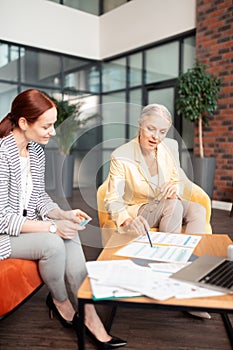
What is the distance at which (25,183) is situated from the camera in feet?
5.13

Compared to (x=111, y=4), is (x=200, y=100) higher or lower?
lower

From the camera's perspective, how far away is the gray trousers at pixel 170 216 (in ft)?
6.20

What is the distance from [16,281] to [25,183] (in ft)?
1.41

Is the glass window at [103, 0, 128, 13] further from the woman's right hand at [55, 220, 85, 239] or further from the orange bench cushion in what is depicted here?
the orange bench cushion

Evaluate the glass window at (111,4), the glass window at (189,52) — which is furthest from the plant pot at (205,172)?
the glass window at (111,4)

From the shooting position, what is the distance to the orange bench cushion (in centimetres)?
129

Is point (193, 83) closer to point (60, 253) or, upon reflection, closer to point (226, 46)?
point (226, 46)

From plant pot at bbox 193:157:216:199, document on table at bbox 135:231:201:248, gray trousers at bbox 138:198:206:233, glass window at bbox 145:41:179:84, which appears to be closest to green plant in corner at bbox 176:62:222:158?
plant pot at bbox 193:157:216:199

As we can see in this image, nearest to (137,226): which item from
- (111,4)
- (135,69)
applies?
(135,69)

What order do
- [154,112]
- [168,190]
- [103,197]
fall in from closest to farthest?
[154,112] < [168,190] < [103,197]

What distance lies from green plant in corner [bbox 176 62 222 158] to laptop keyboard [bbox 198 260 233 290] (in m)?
3.54

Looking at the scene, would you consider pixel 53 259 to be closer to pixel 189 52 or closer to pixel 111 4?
pixel 189 52

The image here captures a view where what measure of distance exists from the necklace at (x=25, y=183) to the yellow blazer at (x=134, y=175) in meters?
0.44

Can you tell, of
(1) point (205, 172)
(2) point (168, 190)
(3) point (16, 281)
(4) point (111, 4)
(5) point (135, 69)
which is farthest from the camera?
(4) point (111, 4)
